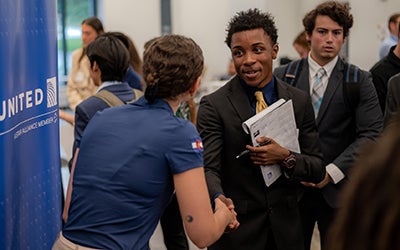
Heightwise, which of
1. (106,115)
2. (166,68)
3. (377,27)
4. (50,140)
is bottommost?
(377,27)

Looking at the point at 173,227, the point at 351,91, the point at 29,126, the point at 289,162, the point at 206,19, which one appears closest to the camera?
the point at 29,126

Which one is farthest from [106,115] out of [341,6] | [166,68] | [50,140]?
[341,6]

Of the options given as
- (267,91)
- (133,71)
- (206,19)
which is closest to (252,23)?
(267,91)

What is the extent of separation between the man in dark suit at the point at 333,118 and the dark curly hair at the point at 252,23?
0.64m

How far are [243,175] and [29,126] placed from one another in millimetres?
819

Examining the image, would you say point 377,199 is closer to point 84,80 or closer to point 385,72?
point 385,72

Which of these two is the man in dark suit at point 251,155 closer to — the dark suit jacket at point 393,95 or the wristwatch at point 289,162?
the wristwatch at point 289,162

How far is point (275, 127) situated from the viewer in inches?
109

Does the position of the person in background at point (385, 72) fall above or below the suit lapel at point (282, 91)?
below

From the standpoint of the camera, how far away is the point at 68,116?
504cm

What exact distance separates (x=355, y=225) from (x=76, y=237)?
4.86 feet

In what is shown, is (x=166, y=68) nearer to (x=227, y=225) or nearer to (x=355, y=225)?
(x=227, y=225)

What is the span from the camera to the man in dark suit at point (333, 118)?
131 inches

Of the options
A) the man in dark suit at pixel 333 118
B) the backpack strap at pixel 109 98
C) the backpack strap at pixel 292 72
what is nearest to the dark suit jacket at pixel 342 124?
the man in dark suit at pixel 333 118
